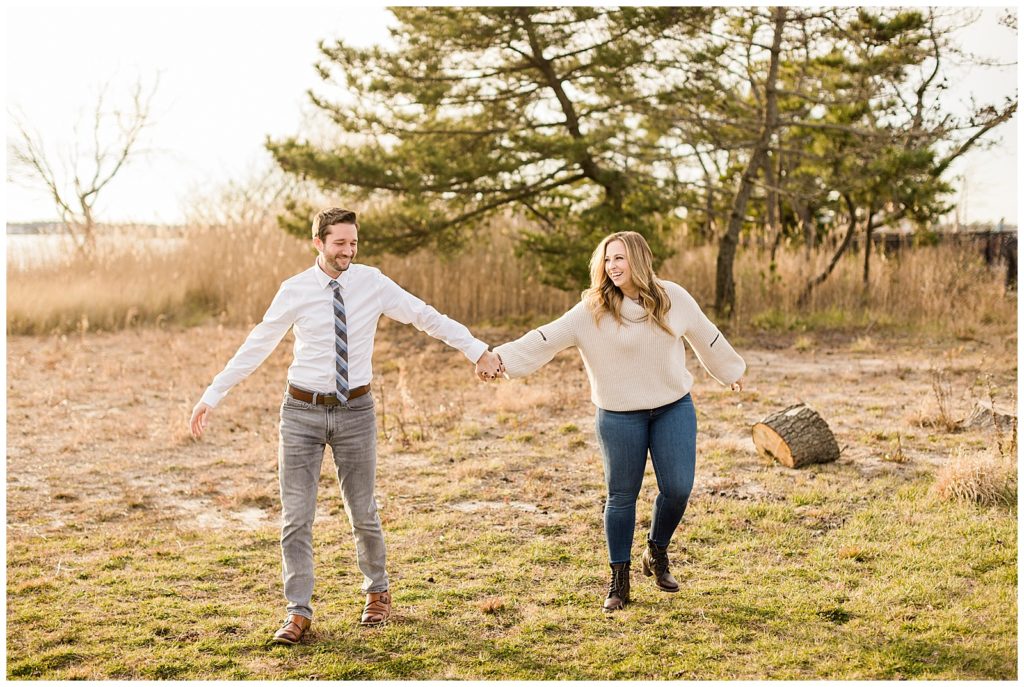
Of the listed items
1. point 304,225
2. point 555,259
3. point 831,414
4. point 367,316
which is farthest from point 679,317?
point 304,225

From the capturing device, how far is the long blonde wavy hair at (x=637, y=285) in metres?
4.41

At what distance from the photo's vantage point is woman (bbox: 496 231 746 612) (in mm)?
4410

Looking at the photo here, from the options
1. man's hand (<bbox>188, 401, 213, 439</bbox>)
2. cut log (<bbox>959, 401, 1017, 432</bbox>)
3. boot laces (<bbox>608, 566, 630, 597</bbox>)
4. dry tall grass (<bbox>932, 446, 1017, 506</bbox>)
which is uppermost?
man's hand (<bbox>188, 401, 213, 439</bbox>)

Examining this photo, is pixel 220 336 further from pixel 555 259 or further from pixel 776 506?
pixel 776 506

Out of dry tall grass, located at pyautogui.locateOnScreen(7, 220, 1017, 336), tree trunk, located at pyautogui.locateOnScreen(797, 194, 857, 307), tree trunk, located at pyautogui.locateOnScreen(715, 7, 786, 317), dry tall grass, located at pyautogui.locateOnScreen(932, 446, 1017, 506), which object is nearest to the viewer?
dry tall grass, located at pyautogui.locateOnScreen(932, 446, 1017, 506)

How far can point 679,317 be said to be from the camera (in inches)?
179

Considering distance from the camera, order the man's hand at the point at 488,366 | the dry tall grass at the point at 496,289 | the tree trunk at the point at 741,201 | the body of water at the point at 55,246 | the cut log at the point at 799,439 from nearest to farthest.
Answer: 1. the man's hand at the point at 488,366
2. the cut log at the point at 799,439
3. the tree trunk at the point at 741,201
4. the dry tall grass at the point at 496,289
5. the body of water at the point at 55,246

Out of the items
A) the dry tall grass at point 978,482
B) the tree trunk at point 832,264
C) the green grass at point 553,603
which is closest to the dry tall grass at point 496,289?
the tree trunk at point 832,264

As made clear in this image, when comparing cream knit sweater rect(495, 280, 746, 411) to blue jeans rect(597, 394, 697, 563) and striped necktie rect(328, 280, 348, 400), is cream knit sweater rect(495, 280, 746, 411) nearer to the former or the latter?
blue jeans rect(597, 394, 697, 563)

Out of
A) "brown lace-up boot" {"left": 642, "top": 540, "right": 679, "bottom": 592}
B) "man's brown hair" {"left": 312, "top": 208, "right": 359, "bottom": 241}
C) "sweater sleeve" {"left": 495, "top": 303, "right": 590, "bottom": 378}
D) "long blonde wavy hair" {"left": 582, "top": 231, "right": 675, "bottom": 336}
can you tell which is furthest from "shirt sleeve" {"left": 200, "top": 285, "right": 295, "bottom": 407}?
"brown lace-up boot" {"left": 642, "top": 540, "right": 679, "bottom": 592}

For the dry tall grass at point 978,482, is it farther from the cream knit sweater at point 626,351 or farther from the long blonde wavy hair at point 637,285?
the long blonde wavy hair at point 637,285

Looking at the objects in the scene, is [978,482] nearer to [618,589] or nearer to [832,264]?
[618,589]

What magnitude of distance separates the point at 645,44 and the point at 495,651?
9914 millimetres

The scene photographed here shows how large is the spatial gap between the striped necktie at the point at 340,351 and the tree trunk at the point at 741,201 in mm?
10223
